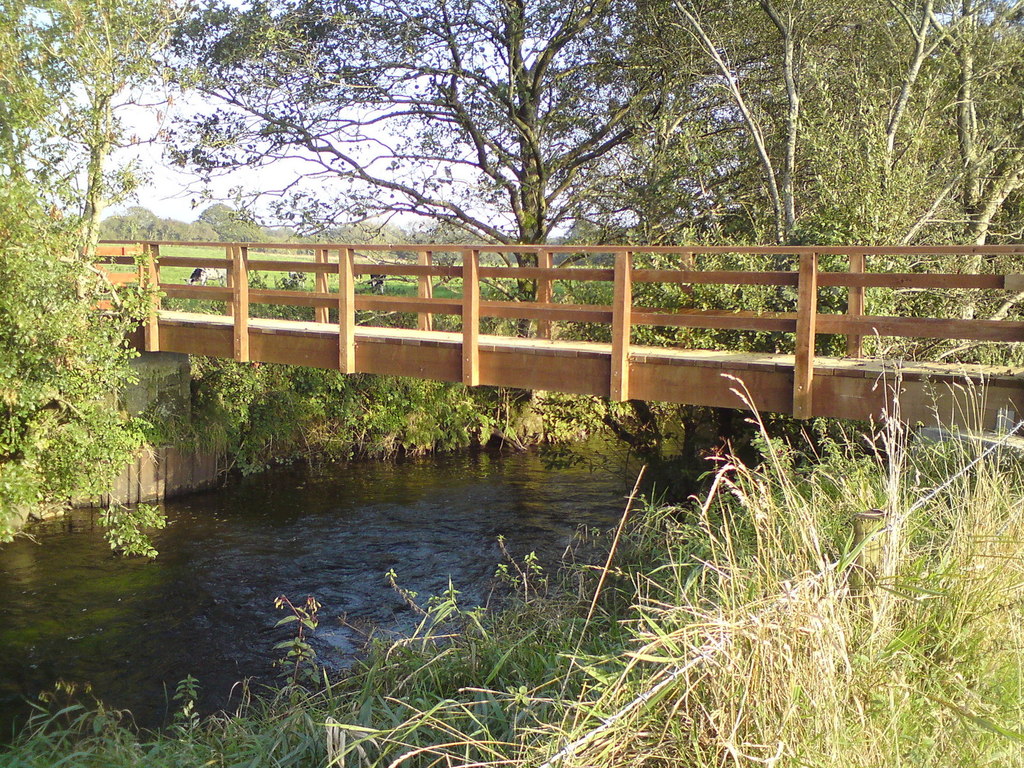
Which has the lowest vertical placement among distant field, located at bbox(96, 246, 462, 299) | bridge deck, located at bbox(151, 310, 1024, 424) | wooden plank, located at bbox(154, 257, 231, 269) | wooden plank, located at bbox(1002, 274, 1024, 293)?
bridge deck, located at bbox(151, 310, 1024, 424)

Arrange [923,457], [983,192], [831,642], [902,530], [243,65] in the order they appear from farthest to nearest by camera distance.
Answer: [243,65] < [983,192] < [923,457] < [902,530] < [831,642]

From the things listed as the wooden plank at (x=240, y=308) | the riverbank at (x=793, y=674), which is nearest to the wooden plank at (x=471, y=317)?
the wooden plank at (x=240, y=308)

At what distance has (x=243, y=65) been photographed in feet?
48.0

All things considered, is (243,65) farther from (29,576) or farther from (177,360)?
(29,576)

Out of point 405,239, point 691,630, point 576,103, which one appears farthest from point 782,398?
point 405,239

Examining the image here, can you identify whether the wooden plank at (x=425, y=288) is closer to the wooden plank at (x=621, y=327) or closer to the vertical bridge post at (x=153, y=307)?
the vertical bridge post at (x=153, y=307)

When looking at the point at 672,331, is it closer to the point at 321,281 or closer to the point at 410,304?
the point at 410,304

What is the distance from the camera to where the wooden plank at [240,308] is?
11.0m

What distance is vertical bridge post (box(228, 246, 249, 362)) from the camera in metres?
11.0

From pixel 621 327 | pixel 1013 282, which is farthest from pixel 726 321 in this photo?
pixel 1013 282

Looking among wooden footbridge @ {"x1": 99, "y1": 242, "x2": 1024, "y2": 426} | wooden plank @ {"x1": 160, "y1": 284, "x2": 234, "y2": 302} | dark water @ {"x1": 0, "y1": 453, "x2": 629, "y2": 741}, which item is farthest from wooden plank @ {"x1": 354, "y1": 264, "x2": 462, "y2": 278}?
dark water @ {"x1": 0, "y1": 453, "x2": 629, "y2": 741}

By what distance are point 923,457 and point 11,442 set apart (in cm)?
923

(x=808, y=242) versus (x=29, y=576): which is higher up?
(x=808, y=242)

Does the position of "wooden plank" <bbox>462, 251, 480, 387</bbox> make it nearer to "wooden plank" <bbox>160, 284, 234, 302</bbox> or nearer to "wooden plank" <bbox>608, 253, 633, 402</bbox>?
"wooden plank" <bbox>608, 253, 633, 402</bbox>
